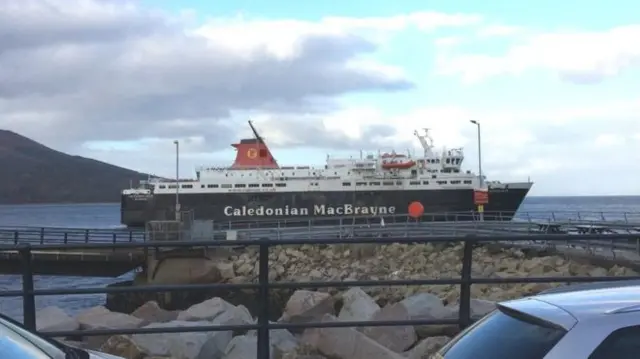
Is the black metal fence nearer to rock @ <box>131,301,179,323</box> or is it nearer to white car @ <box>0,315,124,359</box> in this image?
white car @ <box>0,315,124,359</box>

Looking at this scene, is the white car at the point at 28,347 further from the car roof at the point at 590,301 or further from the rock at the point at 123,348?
the rock at the point at 123,348

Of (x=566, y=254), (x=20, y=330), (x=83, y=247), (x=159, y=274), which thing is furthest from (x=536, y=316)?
(x=159, y=274)

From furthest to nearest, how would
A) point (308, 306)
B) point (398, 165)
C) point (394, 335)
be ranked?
point (398, 165)
point (308, 306)
point (394, 335)

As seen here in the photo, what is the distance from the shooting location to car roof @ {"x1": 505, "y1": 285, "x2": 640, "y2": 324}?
3367 millimetres

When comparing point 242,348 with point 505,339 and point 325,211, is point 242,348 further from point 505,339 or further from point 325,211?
point 325,211

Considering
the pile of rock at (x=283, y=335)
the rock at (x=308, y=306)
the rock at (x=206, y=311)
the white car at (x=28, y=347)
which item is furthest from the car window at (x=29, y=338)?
the rock at (x=308, y=306)

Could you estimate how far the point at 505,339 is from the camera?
3.46 meters

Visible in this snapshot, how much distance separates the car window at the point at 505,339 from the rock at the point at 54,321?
19.5 feet

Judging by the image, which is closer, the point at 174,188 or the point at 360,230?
the point at 360,230

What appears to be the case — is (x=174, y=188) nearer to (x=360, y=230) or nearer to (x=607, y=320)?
(x=360, y=230)

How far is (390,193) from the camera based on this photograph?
221ft

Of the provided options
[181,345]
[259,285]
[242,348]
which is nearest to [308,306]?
[242,348]

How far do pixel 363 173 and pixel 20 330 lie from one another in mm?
64696

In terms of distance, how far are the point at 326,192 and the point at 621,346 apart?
63766 millimetres
